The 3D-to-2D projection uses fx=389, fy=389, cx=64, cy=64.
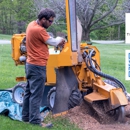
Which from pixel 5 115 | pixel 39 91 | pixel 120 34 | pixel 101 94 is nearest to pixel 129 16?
pixel 101 94

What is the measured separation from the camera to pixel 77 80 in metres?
6.79

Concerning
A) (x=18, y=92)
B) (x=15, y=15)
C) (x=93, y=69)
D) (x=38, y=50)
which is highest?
(x=15, y=15)

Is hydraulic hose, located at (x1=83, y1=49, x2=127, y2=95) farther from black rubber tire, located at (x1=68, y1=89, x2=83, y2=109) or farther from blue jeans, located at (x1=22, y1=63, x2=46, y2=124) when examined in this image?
blue jeans, located at (x1=22, y1=63, x2=46, y2=124)

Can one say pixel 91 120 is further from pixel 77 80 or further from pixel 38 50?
pixel 38 50

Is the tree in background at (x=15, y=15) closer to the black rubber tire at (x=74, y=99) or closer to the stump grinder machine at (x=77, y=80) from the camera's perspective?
the stump grinder machine at (x=77, y=80)

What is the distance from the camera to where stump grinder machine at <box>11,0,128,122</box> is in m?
6.33

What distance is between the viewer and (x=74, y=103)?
6.68 metres

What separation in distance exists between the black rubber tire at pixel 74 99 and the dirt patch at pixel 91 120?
77 mm

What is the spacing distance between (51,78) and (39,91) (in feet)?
4.12

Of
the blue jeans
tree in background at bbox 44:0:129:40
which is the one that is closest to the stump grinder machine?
the blue jeans

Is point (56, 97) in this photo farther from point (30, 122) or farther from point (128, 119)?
point (128, 119)

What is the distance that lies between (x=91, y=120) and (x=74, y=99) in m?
0.54

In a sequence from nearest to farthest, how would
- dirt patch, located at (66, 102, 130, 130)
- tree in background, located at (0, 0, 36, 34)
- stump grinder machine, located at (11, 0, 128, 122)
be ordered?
1. dirt patch, located at (66, 102, 130, 130)
2. stump grinder machine, located at (11, 0, 128, 122)
3. tree in background, located at (0, 0, 36, 34)

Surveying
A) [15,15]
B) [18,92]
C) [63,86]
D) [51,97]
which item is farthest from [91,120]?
[15,15]
